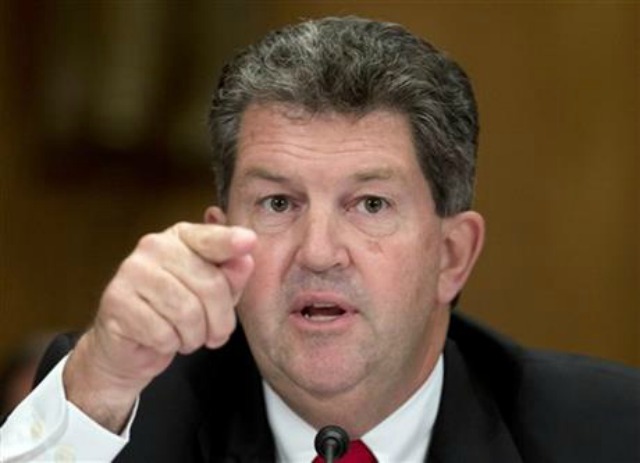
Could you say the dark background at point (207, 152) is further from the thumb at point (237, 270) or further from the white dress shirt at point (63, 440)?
the thumb at point (237, 270)

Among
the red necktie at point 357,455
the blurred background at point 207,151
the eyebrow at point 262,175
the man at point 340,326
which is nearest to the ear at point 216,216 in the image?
the man at point 340,326

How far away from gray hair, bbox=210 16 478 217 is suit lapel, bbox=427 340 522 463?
255mm

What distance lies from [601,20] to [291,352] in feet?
6.03

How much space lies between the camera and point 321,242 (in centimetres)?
184

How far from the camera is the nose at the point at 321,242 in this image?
1.83 meters

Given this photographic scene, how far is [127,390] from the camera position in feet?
5.77

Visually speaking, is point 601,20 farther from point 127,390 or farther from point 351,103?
point 127,390

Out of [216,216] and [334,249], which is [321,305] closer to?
[334,249]

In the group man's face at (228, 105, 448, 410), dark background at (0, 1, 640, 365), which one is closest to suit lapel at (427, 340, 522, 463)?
man's face at (228, 105, 448, 410)

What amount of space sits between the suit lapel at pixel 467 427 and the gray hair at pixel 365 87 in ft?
0.84

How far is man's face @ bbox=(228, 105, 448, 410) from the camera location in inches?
73.4

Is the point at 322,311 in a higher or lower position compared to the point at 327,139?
lower

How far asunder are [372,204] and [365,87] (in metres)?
0.16

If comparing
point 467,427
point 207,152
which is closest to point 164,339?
point 467,427
